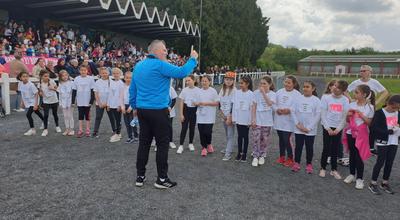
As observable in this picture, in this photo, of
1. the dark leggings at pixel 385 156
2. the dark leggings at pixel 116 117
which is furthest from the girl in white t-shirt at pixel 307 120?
the dark leggings at pixel 116 117

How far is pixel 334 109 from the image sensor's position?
5.35 meters

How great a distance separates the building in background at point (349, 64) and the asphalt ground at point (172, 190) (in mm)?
75666

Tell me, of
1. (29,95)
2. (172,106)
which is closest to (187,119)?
(172,106)

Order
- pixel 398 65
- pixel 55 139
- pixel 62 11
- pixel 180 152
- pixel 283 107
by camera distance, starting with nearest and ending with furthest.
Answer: pixel 283 107
pixel 180 152
pixel 55 139
pixel 62 11
pixel 398 65

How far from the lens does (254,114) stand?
5805 mm

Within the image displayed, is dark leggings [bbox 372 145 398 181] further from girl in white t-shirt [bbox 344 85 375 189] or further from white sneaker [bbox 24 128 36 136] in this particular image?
white sneaker [bbox 24 128 36 136]

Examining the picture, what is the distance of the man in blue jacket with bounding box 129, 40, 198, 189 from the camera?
13.8 feet

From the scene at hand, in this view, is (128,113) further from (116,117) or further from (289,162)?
(289,162)

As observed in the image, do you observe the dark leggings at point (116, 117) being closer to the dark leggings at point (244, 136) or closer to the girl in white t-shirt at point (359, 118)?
the dark leggings at point (244, 136)

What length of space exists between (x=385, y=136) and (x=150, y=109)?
3439mm

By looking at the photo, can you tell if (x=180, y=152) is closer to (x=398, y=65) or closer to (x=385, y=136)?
(x=385, y=136)

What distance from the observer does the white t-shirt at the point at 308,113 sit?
5.39 meters

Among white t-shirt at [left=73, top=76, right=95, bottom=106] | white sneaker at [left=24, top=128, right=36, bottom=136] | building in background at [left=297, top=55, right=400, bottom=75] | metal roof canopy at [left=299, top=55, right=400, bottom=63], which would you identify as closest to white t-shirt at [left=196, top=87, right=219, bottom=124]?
white t-shirt at [left=73, top=76, right=95, bottom=106]

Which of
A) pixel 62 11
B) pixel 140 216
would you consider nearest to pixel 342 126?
pixel 140 216
